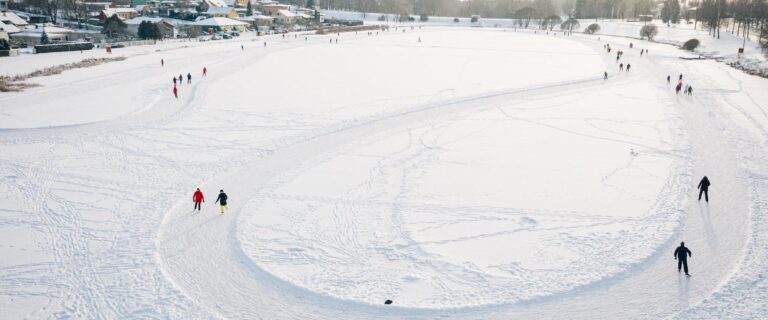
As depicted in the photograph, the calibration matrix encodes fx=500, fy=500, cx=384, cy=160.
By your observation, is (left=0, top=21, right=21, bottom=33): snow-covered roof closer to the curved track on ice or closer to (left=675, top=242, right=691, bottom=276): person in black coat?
the curved track on ice

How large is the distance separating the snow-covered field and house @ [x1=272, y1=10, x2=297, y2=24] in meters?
66.7

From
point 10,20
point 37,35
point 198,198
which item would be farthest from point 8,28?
point 198,198

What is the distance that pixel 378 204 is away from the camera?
42.8 ft

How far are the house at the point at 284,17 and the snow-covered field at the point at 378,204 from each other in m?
66.7

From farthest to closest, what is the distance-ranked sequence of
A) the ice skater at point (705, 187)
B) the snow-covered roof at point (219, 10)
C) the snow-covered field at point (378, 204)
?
the snow-covered roof at point (219, 10), the ice skater at point (705, 187), the snow-covered field at point (378, 204)

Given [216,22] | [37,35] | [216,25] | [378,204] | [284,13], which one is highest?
[284,13]

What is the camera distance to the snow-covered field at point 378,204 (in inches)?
358

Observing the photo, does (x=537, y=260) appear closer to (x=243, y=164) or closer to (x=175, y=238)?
(x=175, y=238)

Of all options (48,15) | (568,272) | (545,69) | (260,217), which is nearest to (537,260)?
(568,272)

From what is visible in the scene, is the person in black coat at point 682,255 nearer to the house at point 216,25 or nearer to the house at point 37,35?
the house at point 37,35

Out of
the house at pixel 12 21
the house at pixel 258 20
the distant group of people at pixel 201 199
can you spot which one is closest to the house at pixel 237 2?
the house at pixel 258 20

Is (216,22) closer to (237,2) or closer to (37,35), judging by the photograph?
(37,35)

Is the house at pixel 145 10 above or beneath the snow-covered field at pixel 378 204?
above

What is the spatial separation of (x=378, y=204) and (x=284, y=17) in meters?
84.3
